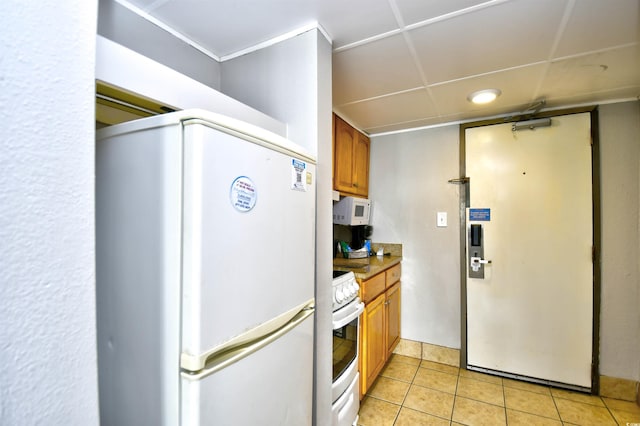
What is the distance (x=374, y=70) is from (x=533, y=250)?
1.90 m

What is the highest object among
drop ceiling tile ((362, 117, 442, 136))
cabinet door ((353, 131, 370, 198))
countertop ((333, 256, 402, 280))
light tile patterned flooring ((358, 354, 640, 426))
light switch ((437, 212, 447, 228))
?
drop ceiling tile ((362, 117, 442, 136))

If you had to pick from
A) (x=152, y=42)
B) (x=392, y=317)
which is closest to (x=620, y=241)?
(x=392, y=317)

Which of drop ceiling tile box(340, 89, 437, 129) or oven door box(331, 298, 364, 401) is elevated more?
drop ceiling tile box(340, 89, 437, 129)

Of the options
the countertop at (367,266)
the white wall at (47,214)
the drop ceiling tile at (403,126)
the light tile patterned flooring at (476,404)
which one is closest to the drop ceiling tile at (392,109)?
the drop ceiling tile at (403,126)

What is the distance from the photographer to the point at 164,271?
69 centimetres

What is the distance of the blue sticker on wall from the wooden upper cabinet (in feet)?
3.20

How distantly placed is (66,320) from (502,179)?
2.76 m

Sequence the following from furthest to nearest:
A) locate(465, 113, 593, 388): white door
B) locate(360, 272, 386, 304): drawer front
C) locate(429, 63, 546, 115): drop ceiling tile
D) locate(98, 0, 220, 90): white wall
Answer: locate(465, 113, 593, 388): white door
locate(360, 272, 386, 304): drawer front
locate(429, 63, 546, 115): drop ceiling tile
locate(98, 0, 220, 90): white wall

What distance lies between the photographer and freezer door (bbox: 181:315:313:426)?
2.13ft

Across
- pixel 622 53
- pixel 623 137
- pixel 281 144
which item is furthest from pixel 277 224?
pixel 623 137

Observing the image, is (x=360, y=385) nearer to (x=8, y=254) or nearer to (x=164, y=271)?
(x=164, y=271)

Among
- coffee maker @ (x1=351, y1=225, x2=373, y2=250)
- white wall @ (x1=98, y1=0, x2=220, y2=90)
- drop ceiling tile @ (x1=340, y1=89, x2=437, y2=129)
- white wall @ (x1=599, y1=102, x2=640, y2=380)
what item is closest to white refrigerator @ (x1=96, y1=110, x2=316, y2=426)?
white wall @ (x1=98, y1=0, x2=220, y2=90)

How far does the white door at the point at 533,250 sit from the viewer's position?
211 centimetres

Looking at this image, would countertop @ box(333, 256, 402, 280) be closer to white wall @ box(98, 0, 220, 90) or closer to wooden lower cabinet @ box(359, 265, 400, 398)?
wooden lower cabinet @ box(359, 265, 400, 398)
